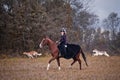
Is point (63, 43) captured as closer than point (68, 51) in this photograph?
Yes

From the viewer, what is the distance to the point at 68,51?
57.2 ft

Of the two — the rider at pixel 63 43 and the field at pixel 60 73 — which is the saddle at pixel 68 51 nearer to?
the rider at pixel 63 43

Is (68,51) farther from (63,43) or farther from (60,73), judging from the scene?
(60,73)

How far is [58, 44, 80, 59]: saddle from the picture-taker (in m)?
17.3

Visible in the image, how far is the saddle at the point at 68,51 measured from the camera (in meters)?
17.3

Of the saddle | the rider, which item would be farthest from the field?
the rider

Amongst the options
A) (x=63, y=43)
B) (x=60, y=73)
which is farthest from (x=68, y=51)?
(x=60, y=73)

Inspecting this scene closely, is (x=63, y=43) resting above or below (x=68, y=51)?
above

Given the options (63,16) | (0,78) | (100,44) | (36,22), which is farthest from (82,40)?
(0,78)

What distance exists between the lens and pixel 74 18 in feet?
145

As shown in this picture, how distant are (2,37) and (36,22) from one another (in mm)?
3737

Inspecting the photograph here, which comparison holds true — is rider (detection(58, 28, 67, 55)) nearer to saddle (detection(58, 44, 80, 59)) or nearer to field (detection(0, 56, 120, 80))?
saddle (detection(58, 44, 80, 59))

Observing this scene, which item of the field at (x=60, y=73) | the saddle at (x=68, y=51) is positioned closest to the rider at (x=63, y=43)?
the saddle at (x=68, y=51)

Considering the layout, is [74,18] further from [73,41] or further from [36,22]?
[36,22]
